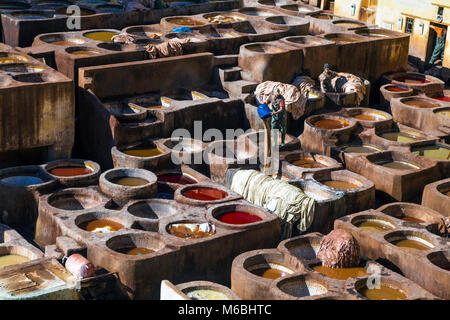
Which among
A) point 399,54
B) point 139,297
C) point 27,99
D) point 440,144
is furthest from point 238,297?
point 399,54

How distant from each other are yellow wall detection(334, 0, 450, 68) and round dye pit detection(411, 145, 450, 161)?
8.35 meters

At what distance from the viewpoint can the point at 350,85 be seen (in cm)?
2784

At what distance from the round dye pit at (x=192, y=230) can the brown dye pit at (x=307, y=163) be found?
17.0 ft

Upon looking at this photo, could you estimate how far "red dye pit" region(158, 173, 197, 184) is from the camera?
73.0 feet

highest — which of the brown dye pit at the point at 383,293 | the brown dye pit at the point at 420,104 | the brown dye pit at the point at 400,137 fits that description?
the brown dye pit at the point at 420,104

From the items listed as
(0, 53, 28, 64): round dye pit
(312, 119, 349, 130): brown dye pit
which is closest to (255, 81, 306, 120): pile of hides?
(312, 119, 349, 130): brown dye pit

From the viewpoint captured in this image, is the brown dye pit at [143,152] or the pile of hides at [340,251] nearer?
the pile of hides at [340,251]

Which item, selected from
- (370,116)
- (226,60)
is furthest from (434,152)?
(226,60)

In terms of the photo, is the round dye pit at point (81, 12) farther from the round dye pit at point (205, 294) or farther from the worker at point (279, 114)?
the round dye pit at point (205, 294)

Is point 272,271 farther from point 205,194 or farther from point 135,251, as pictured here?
point 205,194

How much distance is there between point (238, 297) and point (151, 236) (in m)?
3.11

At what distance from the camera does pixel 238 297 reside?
16.6m

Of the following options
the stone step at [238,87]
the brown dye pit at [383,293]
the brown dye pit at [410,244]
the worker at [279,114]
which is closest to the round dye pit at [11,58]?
the stone step at [238,87]

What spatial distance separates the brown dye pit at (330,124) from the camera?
25672 millimetres
